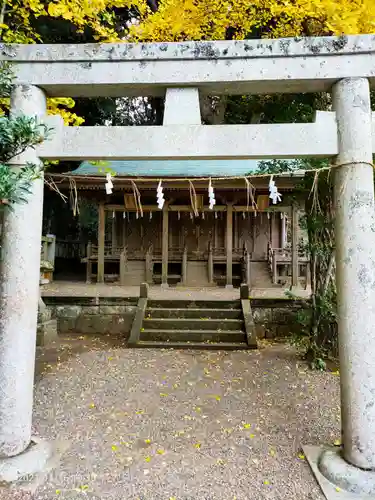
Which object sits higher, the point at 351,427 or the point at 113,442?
the point at 351,427

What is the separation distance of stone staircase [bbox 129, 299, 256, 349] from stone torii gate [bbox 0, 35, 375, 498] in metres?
3.55

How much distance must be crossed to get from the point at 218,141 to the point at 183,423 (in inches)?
117

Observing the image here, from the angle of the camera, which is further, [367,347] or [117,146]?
[117,146]

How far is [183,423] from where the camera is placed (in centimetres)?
390

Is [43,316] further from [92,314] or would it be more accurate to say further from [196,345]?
[196,345]

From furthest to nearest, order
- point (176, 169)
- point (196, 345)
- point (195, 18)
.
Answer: point (176, 169) < point (195, 18) < point (196, 345)

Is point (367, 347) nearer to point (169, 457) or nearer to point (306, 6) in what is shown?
point (169, 457)

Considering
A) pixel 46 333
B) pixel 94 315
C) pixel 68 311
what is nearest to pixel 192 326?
pixel 94 315

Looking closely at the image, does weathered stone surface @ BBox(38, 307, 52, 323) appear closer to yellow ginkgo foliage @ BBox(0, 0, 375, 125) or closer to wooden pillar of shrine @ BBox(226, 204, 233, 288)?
yellow ginkgo foliage @ BBox(0, 0, 375, 125)

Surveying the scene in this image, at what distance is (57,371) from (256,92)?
4.74 metres

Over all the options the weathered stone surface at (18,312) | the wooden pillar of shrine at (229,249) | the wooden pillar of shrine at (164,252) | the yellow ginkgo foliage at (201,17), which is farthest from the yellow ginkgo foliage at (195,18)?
the wooden pillar of shrine at (229,249)

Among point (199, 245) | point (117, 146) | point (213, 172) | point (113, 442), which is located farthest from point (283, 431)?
point (199, 245)

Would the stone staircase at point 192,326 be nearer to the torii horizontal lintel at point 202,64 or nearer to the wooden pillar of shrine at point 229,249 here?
the wooden pillar of shrine at point 229,249

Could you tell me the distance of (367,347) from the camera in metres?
2.83
